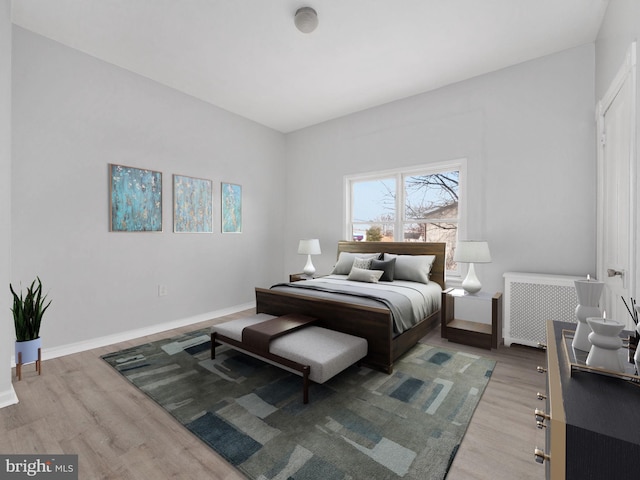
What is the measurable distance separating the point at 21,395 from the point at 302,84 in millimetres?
3876

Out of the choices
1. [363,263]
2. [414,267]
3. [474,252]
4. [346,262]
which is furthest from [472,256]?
[346,262]

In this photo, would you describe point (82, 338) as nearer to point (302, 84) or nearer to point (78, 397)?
point (78, 397)

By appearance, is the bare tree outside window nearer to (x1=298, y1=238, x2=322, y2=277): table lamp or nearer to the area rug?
(x1=298, y1=238, x2=322, y2=277): table lamp

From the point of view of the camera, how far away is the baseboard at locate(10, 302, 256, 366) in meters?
2.87

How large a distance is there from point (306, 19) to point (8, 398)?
3.54 meters

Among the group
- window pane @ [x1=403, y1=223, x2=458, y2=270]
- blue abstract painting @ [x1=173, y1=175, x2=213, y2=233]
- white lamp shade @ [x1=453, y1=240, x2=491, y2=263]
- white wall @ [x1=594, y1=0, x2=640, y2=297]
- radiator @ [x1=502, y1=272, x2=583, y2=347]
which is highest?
white wall @ [x1=594, y1=0, x2=640, y2=297]

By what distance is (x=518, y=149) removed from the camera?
10.7 feet

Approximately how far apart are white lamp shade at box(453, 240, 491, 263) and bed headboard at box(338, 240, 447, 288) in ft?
1.97

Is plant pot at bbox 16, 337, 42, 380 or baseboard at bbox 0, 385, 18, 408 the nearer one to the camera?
baseboard at bbox 0, 385, 18, 408

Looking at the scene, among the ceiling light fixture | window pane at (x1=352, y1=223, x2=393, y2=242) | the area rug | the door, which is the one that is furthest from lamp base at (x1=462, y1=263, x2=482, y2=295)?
the ceiling light fixture

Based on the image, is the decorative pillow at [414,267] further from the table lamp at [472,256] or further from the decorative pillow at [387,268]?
the table lamp at [472,256]

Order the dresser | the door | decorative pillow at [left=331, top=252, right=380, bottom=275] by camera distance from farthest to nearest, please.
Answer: decorative pillow at [left=331, top=252, right=380, bottom=275] < the door < the dresser

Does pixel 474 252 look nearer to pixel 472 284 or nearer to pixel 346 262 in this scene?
pixel 472 284

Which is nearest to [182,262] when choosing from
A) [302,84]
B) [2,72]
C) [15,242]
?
[15,242]
